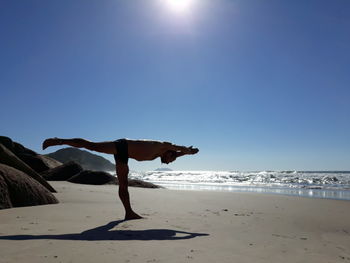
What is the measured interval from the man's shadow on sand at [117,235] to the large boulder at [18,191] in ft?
8.26

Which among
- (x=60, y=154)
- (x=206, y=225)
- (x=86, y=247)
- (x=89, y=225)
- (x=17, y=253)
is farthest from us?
(x=60, y=154)

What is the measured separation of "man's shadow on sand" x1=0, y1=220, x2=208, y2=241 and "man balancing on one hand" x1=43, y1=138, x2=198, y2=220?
4.04 ft

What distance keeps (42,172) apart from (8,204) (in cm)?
1428

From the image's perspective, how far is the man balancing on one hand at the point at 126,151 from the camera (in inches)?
205

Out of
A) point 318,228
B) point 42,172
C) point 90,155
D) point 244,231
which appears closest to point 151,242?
point 244,231

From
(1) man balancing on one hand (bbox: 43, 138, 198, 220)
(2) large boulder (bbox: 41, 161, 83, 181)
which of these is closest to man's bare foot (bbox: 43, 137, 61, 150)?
(1) man balancing on one hand (bbox: 43, 138, 198, 220)

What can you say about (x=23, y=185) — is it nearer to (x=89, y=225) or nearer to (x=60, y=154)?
(x=89, y=225)

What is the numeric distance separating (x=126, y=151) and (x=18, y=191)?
246cm

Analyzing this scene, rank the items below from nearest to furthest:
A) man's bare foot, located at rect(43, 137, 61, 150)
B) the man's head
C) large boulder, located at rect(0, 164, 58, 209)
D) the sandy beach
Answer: the sandy beach < man's bare foot, located at rect(43, 137, 61, 150) < large boulder, located at rect(0, 164, 58, 209) < the man's head

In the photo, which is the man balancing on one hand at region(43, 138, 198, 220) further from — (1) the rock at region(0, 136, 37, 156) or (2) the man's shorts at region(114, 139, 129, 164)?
(1) the rock at region(0, 136, 37, 156)

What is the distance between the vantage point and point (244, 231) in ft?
15.0

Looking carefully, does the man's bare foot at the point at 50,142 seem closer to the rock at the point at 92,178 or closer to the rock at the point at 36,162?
the rock at the point at 92,178

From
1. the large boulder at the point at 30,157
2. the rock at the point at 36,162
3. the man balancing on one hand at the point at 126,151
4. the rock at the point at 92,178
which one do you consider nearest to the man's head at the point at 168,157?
the man balancing on one hand at the point at 126,151

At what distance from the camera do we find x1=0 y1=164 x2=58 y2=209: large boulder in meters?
5.69
